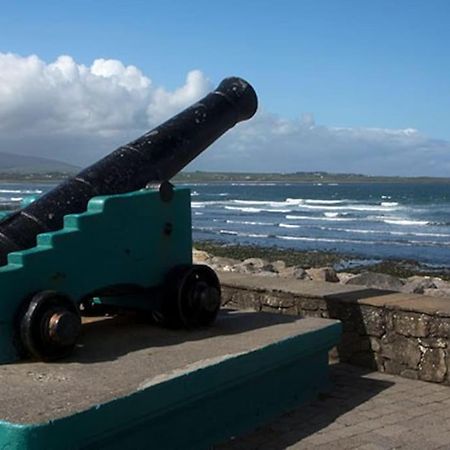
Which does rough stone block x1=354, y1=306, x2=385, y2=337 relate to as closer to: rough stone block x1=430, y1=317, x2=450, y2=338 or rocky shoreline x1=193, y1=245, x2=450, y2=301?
rough stone block x1=430, y1=317, x2=450, y2=338

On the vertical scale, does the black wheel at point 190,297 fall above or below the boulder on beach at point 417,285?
above

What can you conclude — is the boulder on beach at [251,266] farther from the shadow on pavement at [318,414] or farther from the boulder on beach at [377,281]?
the shadow on pavement at [318,414]

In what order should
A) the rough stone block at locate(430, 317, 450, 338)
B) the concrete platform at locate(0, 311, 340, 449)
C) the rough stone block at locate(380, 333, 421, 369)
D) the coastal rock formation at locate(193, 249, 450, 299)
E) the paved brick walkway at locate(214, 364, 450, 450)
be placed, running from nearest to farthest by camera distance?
the concrete platform at locate(0, 311, 340, 449) < the paved brick walkway at locate(214, 364, 450, 450) < the rough stone block at locate(430, 317, 450, 338) < the rough stone block at locate(380, 333, 421, 369) < the coastal rock formation at locate(193, 249, 450, 299)

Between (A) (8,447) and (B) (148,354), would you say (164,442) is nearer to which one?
(B) (148,354)

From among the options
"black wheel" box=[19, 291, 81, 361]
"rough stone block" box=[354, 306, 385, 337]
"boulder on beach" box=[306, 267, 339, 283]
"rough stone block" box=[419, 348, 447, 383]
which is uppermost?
"black wheel" box=[19, 291, 81, 361]

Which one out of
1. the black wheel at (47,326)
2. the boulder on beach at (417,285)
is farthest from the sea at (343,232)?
the black wheel at (47,326)

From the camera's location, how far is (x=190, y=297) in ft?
15.4

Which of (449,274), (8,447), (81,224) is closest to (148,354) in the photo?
(81,224)

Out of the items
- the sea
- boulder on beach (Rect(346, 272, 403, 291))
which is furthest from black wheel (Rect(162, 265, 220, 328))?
the sea

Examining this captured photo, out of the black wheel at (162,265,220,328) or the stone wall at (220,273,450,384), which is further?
the stone wall at (220,273,450,384)

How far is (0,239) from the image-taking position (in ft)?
13.3

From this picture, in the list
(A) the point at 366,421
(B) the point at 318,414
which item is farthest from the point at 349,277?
(A) the point at 366,421

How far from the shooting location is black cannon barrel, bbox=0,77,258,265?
13.9 feet

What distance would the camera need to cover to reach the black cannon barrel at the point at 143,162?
4.24 m
